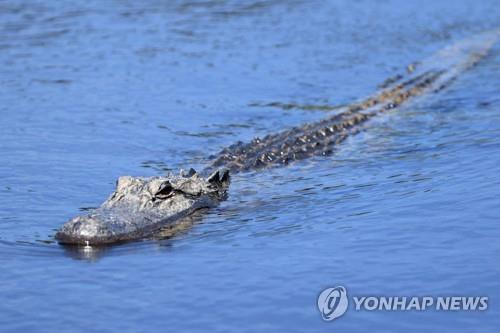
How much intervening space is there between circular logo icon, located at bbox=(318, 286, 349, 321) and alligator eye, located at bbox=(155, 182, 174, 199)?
2802 mm

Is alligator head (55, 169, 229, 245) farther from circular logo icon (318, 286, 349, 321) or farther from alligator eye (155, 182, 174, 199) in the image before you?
circular logo icon (318, 286, 349, 321)

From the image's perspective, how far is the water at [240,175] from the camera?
7.95 metres

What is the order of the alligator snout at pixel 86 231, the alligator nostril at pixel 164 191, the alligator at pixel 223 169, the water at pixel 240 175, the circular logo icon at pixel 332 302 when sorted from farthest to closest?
the alligator nostril at pixel 164 191
the alligator at pixel 223 169
the alligator snout at pixel 86 231
the water at pixel 240 175
the circular logo icon at pixel 332 302

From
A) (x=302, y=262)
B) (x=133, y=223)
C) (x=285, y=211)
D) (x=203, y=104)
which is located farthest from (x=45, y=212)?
(x=203, y=104)

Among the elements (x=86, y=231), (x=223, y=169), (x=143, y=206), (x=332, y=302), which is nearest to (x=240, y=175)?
(x=223, y=169)

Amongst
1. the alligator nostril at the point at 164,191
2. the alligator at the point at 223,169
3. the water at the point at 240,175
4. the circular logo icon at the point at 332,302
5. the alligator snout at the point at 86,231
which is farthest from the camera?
the alligator nostril at the point at 164,191

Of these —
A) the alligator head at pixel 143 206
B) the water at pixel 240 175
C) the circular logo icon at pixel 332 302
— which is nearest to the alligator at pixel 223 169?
the alligator head at pixel 143 206

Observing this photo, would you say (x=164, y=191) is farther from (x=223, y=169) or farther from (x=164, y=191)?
(x=223, y=169)

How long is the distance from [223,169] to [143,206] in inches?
68.7

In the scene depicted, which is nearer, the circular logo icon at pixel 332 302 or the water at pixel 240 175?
the circular logo icon at pixel 332 302

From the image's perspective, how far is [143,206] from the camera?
988cm

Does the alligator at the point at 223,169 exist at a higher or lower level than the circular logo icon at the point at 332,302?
higher

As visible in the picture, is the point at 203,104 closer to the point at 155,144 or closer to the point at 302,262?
the point at 155,144

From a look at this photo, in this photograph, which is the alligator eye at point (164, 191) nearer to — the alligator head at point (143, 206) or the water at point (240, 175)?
the alligator head at point (143, 206)
